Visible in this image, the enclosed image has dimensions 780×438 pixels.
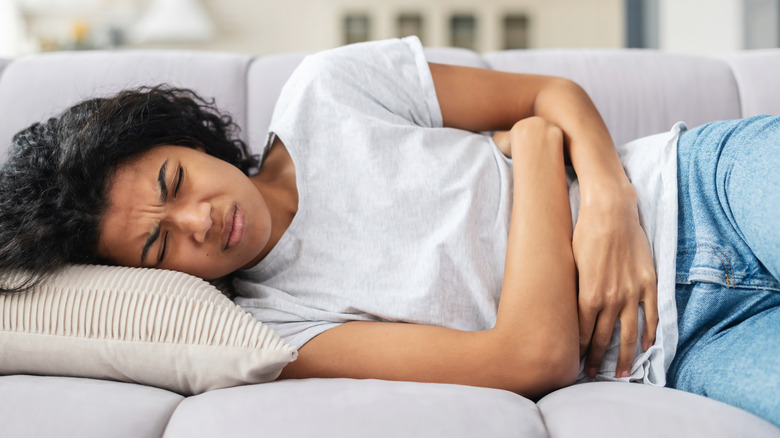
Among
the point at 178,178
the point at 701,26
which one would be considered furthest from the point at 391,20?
the point at 178,178

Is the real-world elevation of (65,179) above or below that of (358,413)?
above

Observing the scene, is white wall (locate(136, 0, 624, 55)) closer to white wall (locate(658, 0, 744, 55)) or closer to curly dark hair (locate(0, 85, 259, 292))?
white wall (locate(658, 0, 744, 55))

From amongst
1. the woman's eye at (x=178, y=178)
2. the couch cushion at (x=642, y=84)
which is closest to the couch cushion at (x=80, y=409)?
the woman's eye at (x=178, y=178)

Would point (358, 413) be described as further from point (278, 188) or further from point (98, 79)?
point (98, 79)

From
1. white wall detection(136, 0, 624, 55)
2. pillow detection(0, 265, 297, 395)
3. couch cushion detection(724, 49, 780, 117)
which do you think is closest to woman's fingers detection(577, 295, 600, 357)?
pillow detection(0, 265, 297, 395)

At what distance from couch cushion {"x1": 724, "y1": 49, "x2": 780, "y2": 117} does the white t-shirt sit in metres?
0.63

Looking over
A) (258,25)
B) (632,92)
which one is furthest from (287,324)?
(258,25)

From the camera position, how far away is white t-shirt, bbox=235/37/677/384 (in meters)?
0.87

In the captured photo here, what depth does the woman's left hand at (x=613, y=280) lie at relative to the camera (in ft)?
2.66

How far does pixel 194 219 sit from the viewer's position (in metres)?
0.83

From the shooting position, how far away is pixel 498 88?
110cm

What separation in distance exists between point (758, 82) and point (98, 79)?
1.47m

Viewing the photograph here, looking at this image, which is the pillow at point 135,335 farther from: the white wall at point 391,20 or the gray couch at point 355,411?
the white wall at point 391,20

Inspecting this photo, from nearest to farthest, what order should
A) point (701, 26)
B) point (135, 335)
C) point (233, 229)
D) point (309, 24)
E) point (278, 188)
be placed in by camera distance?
1. point (135, 335)
2. point (233, 229)
3. point (278, 188)
4. point (701, 26)
5. point (309, 24)
